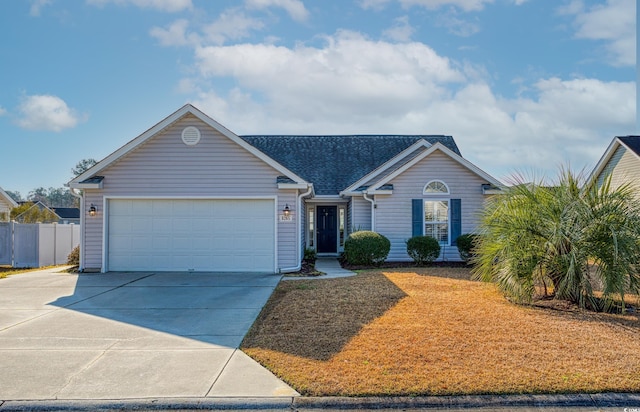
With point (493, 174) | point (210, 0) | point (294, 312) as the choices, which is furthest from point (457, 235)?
point (210, 0)

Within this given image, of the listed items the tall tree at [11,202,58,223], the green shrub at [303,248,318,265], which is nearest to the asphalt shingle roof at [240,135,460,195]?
the green shrub at [303,248,318,265]

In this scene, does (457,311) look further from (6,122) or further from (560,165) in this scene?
(6,122)

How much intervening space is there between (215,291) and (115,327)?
10.5 feet

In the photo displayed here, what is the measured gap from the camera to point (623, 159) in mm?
18922

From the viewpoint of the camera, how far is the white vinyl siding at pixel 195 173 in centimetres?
1280

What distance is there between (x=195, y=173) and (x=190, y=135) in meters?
1.15

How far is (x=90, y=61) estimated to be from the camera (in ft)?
47.0

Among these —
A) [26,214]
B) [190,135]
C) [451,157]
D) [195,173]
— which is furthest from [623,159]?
[26,214]

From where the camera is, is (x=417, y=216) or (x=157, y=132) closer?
(x=157, y=132)

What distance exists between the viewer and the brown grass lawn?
4215mm

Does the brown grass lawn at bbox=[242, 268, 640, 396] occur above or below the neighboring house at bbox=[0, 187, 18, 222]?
below

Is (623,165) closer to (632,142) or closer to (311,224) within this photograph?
(632,142)

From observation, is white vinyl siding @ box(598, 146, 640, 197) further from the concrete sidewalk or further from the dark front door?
the concrete sidewalk

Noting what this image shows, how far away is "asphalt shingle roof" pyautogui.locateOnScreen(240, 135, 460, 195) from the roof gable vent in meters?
5.96
